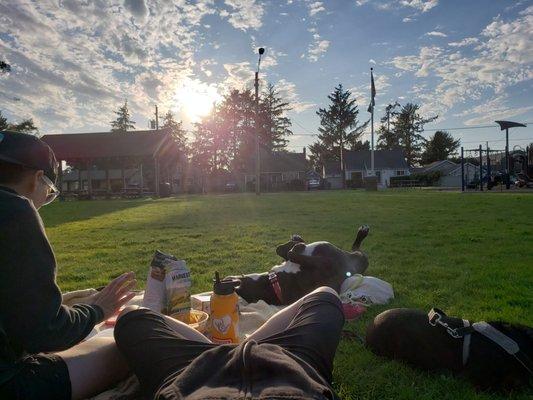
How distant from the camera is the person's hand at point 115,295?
249 centimetres

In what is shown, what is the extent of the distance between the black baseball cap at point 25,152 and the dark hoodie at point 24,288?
17 cm

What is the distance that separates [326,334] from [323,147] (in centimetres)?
6853

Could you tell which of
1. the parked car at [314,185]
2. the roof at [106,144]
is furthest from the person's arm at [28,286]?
the parked car at [314,185]

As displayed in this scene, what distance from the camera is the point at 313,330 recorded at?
214 centimetres

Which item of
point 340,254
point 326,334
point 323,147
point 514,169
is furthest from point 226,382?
point 323,147

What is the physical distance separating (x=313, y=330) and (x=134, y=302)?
113 inches

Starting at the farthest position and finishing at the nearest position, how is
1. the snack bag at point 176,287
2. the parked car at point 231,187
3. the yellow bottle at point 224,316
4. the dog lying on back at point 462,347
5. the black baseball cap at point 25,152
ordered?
the parked car at point 231,187, the snack bag at point 176,287, the yellow bottle at point 224,316, the dog lying on back at point 462,347, the black baseball cap at point 25,152

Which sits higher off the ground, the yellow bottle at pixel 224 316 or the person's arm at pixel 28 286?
the person's arm at pixel 28 286

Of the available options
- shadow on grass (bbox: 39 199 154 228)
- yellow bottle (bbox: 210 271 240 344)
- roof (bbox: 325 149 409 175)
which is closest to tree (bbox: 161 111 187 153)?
roof (bbox: 325 149 409 175)

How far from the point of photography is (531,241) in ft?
26.2

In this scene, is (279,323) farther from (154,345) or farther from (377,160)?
(377,160)

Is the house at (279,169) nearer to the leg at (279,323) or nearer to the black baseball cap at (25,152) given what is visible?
the leg at (279,323)

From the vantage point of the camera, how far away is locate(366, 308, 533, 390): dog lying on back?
2.61 m

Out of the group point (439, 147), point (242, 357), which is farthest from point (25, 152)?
point (439, 147)
